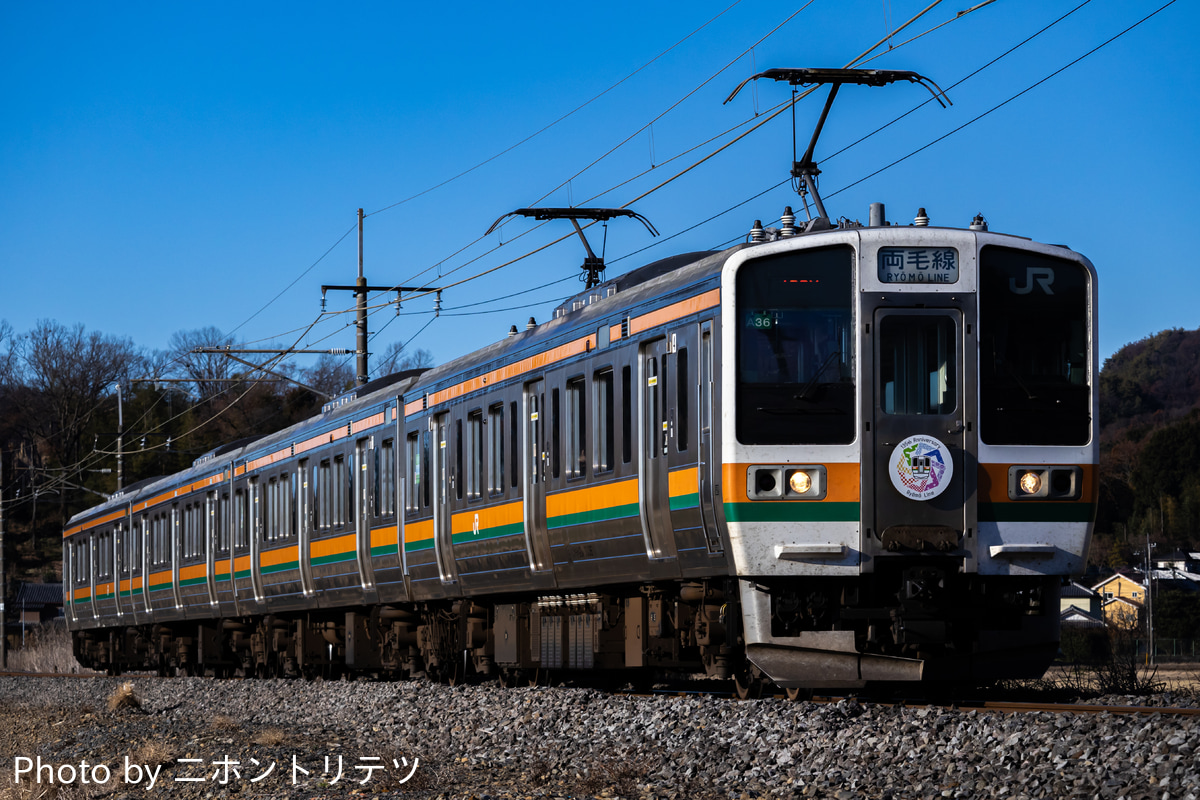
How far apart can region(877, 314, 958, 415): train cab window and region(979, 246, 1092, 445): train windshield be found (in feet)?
0.72

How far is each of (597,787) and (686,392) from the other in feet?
10.8

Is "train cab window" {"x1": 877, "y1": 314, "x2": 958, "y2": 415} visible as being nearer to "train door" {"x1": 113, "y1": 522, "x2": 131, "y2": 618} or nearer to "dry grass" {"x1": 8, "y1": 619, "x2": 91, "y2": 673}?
"train door" {"x1": 113, "y1": 522, "x2": 131, "y2": 618}

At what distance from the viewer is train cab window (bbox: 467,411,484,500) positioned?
14789 millimetres

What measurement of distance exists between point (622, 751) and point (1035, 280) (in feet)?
13.8

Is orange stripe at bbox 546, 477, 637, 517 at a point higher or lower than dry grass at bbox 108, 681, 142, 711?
higher

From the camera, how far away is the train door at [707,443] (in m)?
10.2

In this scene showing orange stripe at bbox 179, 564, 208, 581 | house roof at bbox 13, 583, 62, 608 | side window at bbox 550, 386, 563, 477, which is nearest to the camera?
side window at bbox 550, 386, 563, 477

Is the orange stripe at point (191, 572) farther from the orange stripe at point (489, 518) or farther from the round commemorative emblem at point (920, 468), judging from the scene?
the round commemorative emblem at point (920, 468)

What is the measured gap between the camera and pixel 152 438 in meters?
76.9

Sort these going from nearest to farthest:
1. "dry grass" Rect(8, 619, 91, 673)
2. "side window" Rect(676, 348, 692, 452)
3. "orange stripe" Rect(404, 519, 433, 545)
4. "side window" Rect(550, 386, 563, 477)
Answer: "side window" Rect(676, 348, 692, 452)
"side window" Rect(550, 386, 563, 477)
"orange stripe" Rect(404, 519, 433, 545)
"dry grass" Rect(8, 619, 91, 673)

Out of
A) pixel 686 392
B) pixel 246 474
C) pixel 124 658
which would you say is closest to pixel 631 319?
pixel 686 392

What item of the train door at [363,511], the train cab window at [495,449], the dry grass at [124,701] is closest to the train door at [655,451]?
the train cab window at [495,449]

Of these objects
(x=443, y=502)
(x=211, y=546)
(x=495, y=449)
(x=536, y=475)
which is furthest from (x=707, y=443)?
(x=211, y=546)

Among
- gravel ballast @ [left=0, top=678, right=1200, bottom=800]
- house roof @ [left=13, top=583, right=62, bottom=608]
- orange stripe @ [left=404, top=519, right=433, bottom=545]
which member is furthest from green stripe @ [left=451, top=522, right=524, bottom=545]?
house roof @ [left=13, top=583, right=62, bottom=608]
